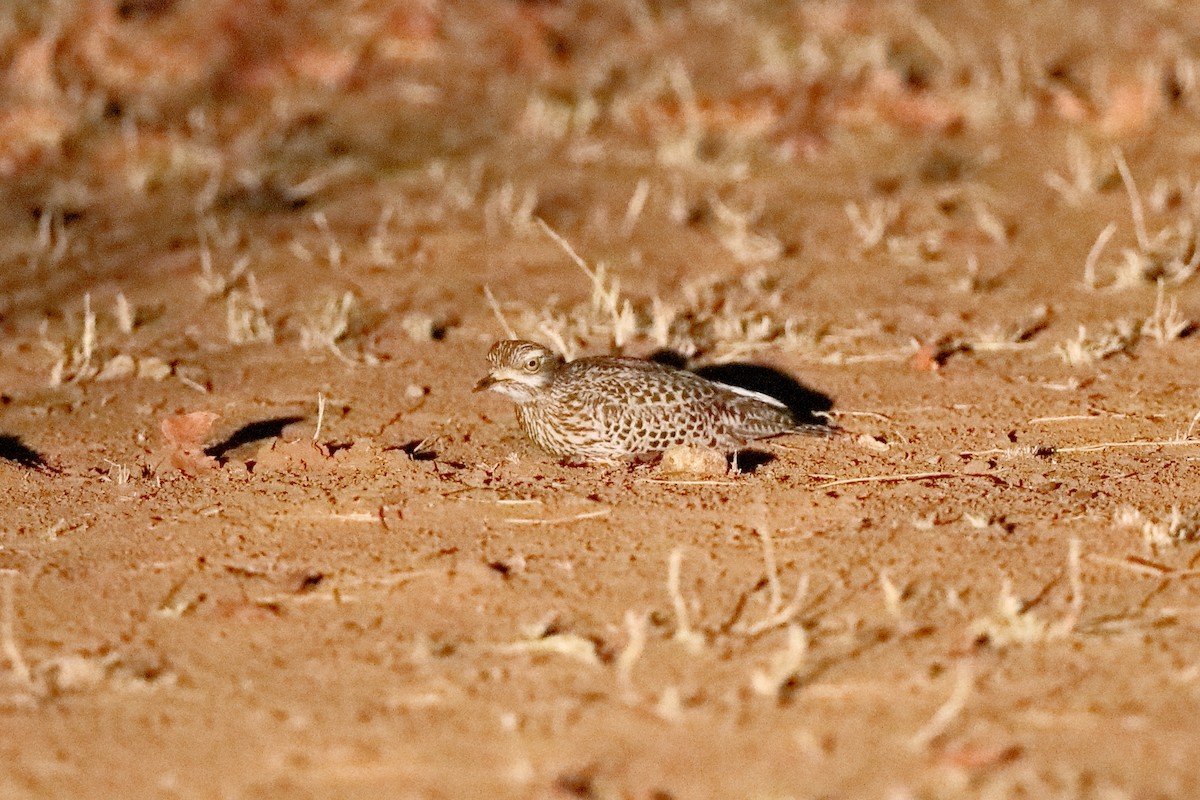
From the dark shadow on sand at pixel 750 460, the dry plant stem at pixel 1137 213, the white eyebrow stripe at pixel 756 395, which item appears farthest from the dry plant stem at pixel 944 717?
the dry plant stem at pixel 1137 213

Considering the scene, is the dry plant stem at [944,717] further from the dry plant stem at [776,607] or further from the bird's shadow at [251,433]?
the bird's shadow at [251,433]

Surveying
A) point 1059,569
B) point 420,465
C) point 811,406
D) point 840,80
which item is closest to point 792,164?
point 840,80

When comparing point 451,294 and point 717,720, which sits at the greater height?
point 717,720

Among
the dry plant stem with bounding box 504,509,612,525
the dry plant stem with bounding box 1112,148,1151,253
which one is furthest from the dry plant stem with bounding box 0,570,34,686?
the dry plant stem with bounding box 1112,148,1151,253

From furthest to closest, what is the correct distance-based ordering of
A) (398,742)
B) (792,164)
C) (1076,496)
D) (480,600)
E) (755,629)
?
1. (792,164)
2. (1076,496)
3. (480,600)
4. (755,629)
5. (398,742)

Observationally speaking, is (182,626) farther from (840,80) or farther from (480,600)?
(840,80)

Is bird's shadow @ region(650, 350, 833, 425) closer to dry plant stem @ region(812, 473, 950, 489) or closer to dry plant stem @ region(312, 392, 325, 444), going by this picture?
dry plant stem @ region(812, 473, 950, 489)

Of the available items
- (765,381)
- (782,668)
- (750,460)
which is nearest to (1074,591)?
(782,668)
